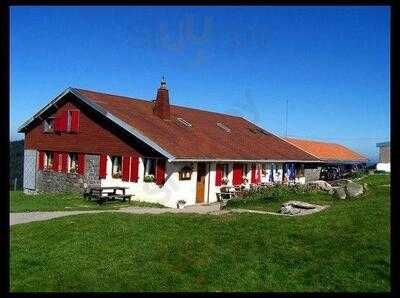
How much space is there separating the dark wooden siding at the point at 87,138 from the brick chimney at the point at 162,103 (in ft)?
13.8

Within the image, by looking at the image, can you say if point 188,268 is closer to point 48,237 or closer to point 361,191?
point 48,237

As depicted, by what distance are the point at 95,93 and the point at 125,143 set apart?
5.71m

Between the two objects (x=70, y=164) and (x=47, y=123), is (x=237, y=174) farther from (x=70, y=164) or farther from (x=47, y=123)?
(x=47, y=123)

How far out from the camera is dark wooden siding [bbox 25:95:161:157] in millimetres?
23898

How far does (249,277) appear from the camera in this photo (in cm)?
932

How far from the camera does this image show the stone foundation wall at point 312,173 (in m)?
35.8

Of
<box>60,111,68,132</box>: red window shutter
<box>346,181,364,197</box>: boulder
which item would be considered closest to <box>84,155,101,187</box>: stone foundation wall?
<box>60,111,68,132</box>: red window shutter

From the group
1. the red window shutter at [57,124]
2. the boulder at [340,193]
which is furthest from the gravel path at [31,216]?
the boulder at [340,193]

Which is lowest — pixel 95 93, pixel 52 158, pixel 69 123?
pixel 52 158

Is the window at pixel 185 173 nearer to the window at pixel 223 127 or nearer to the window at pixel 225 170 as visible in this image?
the window at pixel 225 170

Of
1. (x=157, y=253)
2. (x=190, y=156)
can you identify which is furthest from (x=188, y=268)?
(x=190, y=156)

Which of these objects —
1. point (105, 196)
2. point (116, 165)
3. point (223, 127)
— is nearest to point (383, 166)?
point (223, 127)

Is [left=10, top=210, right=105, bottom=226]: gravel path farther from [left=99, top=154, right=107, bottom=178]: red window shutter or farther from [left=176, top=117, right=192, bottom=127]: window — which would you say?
[left=176, top=117, right=192, bottom=127]: window
